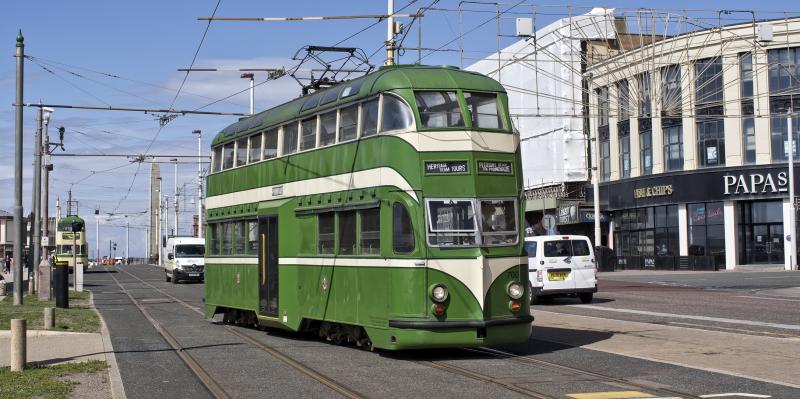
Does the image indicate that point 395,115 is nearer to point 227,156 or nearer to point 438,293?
point 438,293

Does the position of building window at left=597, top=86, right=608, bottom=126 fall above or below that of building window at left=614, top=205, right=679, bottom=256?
above

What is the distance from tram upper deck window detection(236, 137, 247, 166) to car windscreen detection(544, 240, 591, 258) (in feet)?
32.7

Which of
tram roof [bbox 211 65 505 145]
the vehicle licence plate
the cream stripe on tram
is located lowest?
the vehicle licence plate

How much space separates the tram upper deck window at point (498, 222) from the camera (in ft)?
49.2

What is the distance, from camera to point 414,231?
48.7ft

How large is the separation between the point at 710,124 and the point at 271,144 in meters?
40.1

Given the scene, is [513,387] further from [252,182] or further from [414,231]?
[252,182]

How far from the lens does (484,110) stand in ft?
51.1

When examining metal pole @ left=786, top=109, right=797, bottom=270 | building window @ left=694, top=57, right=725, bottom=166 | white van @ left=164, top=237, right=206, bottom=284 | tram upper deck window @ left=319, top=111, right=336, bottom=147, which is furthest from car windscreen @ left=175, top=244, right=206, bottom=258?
tram upper deck window @ left=319, top=111, right=336, bottom=147

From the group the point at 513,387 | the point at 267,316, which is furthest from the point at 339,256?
the point at 513,387

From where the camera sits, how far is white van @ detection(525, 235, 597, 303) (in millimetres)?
28125

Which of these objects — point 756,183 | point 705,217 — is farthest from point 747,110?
point 705,217

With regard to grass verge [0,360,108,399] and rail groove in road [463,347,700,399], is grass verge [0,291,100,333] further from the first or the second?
rail groove in road [463,347,700,399]

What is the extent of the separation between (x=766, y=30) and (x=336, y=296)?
115 feet
